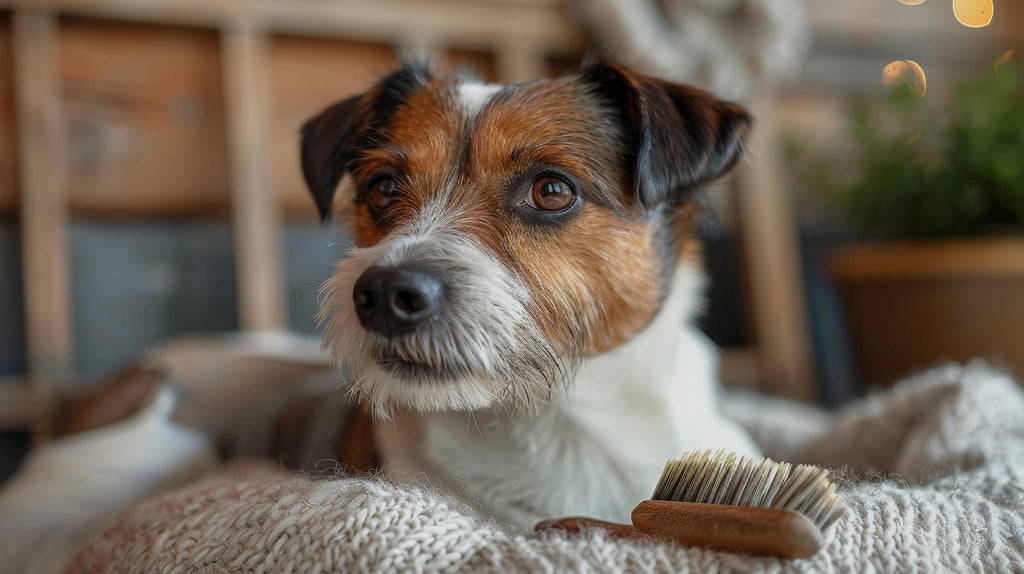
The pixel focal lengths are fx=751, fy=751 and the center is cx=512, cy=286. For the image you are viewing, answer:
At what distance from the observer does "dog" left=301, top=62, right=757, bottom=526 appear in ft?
3.15

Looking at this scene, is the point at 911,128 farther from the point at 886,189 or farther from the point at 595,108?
the point at 595,108

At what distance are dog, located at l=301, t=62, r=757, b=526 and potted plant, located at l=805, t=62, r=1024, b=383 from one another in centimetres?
106

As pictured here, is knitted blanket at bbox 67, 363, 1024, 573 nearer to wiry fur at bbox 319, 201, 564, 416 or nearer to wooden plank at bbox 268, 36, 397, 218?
wiry fur at bbox 319, 201, 564, 416

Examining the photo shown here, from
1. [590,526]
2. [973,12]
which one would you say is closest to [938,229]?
[973,12]

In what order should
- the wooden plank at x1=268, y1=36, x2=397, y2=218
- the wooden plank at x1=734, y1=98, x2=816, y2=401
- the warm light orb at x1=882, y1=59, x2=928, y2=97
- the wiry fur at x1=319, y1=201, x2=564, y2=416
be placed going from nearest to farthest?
the wiry fur at x1=319, y1=201, x2=564, y2=416 < the warm light orb at x1=882, y1=59, x2=928, y2=97 < the wooden plank at x1=268, y1=36, x2=397, y2=218 < the wooden plank at x1=734, y1=98, x2=816, y2=401

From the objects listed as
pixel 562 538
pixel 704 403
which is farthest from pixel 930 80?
pixel 562 538

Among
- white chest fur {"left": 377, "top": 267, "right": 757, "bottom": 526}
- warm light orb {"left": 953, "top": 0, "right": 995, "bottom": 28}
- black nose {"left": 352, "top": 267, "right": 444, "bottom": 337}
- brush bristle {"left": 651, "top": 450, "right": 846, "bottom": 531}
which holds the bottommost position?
white chest fur {"left": 377, "top": 267, "right": 757, "bottom": 526}

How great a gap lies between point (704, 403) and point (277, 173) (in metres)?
1.64

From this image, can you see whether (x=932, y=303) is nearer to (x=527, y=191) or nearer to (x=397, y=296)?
(x=527, y=191)

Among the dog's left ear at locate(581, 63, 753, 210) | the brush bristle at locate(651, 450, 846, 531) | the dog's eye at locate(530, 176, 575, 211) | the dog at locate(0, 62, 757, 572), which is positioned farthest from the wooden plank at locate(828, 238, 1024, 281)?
the brush bristle at locate(651, 450, 846, 531)

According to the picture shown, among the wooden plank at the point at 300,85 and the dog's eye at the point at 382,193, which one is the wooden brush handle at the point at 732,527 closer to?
the dog's eye at the point at 382,193

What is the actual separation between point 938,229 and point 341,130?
1.68m

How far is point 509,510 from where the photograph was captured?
1.10 meters

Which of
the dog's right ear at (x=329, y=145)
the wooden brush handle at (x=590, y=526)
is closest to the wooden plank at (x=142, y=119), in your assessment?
the dog's right ear at (x=329, y=145)
